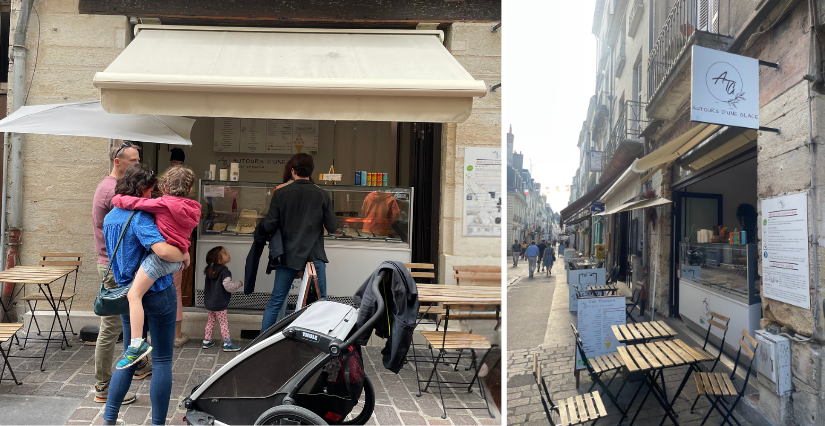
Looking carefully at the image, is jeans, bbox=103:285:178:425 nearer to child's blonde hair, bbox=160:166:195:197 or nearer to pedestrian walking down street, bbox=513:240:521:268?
child's blonde hair, bbox=160:166:195:197

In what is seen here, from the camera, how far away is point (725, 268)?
1087 mm

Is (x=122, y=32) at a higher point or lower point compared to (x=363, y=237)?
higher

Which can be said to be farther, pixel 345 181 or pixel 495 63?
pixel 345 181

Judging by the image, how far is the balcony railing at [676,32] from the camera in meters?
1.05

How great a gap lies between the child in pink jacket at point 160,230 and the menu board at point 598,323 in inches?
85.2

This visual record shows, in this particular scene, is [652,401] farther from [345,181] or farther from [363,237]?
[345,181]

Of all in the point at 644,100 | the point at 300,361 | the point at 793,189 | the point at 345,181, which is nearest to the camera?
the point at 793,189

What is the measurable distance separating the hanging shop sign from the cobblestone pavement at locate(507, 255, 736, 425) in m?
0.25

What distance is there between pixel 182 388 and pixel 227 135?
4223 millimetres

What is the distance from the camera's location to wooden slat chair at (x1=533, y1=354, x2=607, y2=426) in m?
1.17

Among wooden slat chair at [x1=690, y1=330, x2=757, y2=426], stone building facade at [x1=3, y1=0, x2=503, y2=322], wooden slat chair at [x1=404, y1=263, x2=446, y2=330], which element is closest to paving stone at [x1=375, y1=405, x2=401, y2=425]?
wooden slat chair at [x1=404, y1=263, x2=446, y2=330]

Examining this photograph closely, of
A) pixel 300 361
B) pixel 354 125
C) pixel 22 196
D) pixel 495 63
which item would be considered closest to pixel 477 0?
pixel 495 63

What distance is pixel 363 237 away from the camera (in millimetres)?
4777

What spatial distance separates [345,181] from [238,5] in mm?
2941
